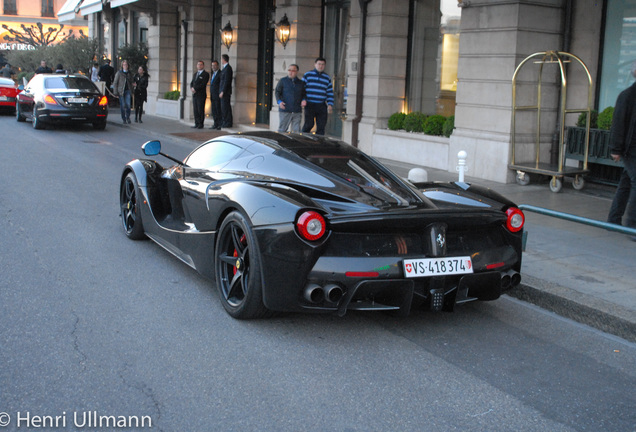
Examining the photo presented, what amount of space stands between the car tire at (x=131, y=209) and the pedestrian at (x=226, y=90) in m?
13.6

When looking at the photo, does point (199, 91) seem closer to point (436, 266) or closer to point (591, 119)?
point (591, 119)

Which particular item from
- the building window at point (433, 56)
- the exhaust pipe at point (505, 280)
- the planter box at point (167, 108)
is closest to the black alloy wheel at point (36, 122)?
the planter box at point (167, 108)

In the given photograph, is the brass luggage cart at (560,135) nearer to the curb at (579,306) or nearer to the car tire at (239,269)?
the curb at (579,306)

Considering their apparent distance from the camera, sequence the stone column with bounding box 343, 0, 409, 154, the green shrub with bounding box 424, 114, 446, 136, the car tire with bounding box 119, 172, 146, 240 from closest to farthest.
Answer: the car tire with bounding box 119, 172, 146, 240, the green shrub with bounding box 424, 114, 446, 136, the stone column with bounding box 343, 0, 409, 154

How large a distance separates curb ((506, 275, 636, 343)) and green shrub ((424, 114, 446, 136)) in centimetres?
823

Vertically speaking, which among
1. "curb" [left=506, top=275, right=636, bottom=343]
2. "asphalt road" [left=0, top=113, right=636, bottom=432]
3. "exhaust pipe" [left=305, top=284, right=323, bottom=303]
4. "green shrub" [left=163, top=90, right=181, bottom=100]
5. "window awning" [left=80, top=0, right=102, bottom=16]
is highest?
"window awning" [left=80, top=0, right=102, bottom=16]

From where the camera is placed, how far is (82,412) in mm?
3553

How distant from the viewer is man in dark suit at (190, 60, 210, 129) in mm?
21812

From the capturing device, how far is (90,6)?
33.2m

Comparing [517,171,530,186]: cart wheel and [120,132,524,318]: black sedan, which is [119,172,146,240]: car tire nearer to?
[120,132,524,318]: black sedan

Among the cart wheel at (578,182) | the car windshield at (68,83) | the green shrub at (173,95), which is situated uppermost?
the car windshield at (68,83)

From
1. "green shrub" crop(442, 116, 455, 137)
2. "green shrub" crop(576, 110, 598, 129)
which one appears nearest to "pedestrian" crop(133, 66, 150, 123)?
"green shrub" crop(442, 116, 455, 137)

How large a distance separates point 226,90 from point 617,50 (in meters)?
12.0

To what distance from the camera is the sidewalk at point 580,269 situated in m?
5.30
